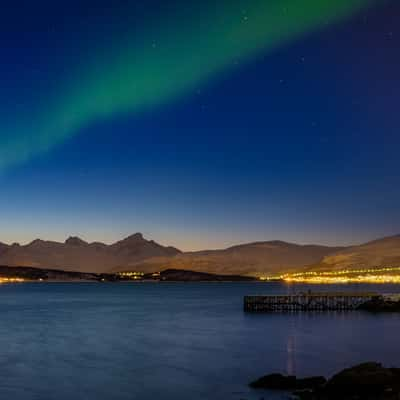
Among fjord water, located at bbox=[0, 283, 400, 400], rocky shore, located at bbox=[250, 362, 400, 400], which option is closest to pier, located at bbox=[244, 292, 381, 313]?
fjord water, located at bbox=[0, 283, 400, 400]

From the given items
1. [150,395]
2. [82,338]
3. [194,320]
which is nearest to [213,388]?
[150,395]

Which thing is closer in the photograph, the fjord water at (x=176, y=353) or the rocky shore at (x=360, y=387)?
the rocky shore at (x=360, y=387)

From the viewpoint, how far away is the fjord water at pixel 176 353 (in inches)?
1296

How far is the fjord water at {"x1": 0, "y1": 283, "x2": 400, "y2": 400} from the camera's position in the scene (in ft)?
108

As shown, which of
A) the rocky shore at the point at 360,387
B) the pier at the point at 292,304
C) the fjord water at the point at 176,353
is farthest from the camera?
the pier at the point at 292,304

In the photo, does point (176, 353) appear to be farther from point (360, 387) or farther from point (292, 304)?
point (292, 304)

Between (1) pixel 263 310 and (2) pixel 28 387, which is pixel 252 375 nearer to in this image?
(2) pixel 28 387

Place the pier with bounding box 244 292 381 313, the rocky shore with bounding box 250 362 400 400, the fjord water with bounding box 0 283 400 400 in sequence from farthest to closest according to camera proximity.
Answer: the pier with bounding box 244 292 381 313
the fjord water with bounding box 0 283 400 400
the rocky shore with bounding box 250 362 400 400

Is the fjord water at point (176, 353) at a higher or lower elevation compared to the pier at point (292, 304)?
lower

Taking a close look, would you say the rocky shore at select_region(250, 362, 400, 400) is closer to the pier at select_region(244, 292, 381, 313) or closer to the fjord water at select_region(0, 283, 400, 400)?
the fjord water at select_region(0, 283, 400, 400)

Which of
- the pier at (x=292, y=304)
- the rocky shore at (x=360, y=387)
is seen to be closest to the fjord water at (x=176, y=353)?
the rocky shore at (x=360, y=387)

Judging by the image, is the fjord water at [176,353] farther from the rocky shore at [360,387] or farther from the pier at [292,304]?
the pier at [292,304]

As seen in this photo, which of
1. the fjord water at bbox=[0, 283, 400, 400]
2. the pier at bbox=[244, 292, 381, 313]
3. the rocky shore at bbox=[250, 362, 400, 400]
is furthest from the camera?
the pier at bbox=[244, 292, 381, 313]

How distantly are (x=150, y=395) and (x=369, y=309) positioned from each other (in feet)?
204
